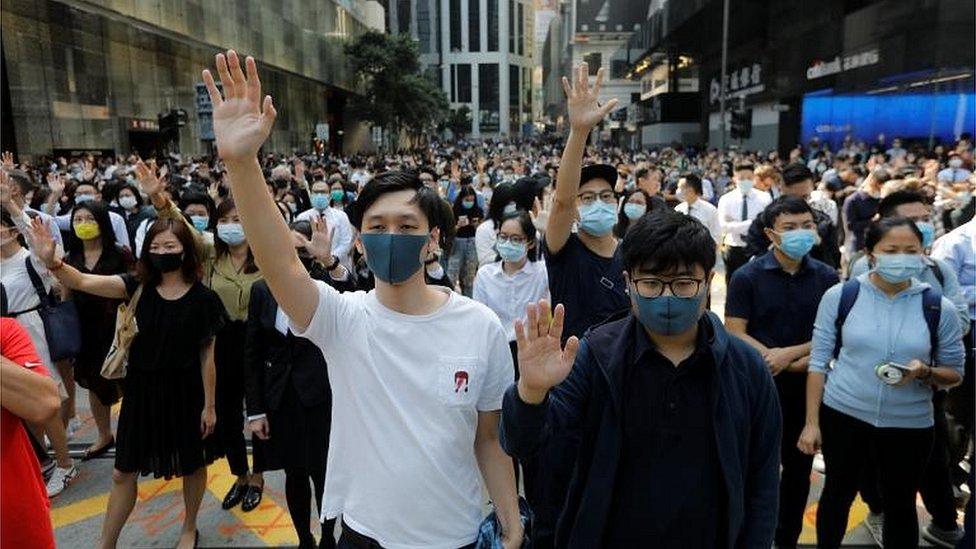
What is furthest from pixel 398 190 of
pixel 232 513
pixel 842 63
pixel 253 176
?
pixel 842 63

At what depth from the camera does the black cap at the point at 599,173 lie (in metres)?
3.76

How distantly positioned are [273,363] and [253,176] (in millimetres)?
1800

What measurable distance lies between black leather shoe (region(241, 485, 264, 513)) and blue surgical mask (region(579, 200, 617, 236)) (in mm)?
2554

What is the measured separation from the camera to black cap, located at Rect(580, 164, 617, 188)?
148 inches

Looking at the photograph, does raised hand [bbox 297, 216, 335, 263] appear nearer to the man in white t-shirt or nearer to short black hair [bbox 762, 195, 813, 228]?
the man in white t-shirt

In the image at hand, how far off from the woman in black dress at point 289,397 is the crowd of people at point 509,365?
0.04 feet

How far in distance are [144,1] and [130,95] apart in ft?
9.88

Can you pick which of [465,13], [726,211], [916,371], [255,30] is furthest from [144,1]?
[465,13]

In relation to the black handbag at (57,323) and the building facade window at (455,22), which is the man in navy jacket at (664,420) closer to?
the black handbag at (57,323)

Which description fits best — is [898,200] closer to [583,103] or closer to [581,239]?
[581,239]

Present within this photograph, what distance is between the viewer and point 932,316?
2992 millimetres

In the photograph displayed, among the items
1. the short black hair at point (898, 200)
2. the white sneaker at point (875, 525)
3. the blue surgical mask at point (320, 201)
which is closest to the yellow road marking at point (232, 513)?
the white sneaker at point (875, 525)

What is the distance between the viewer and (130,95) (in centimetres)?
2317

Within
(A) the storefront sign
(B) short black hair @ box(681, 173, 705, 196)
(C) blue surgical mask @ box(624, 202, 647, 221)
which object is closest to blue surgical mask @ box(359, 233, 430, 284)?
(C) blue surgical mask @ box(624, 202, 647, 221)
